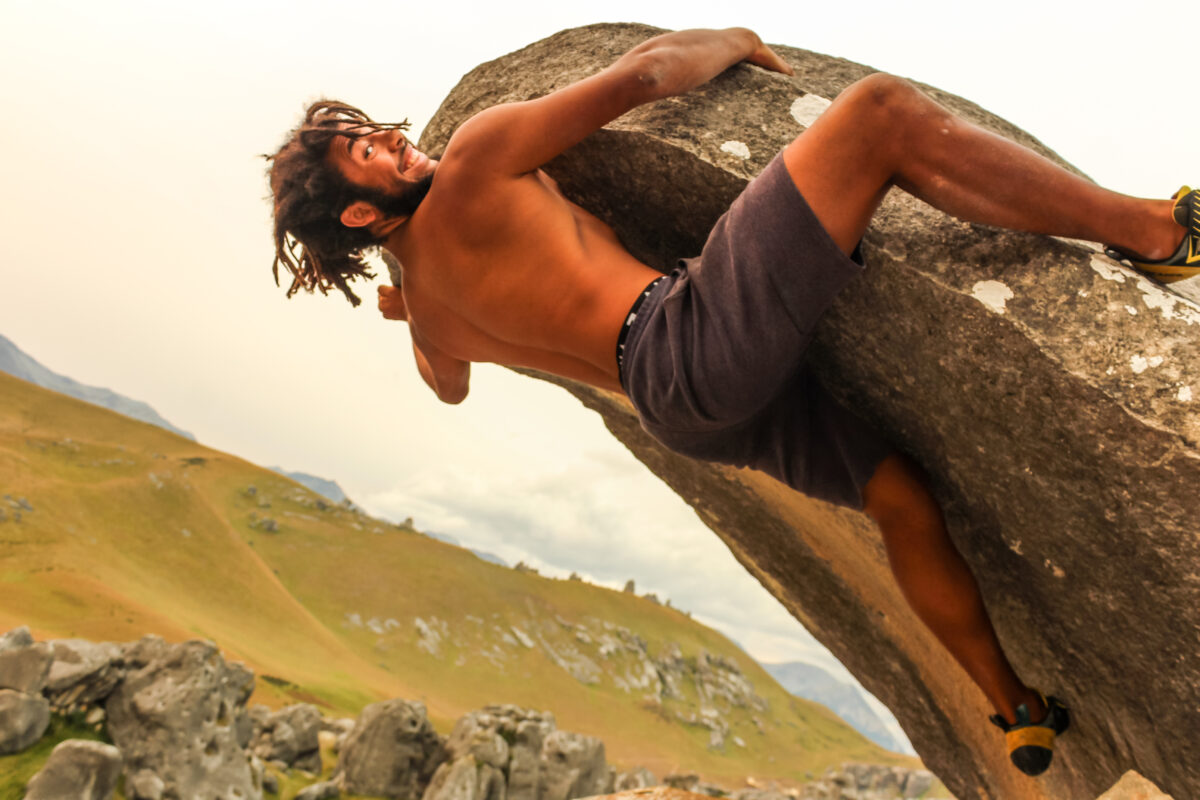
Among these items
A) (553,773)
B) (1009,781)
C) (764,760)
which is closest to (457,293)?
(1009,781)

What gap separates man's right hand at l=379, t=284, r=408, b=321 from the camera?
3.54 metres

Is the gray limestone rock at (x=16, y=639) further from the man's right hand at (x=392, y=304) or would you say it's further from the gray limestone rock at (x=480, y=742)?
the man's right hand at (x=392, y=304)

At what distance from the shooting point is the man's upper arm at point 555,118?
233cm

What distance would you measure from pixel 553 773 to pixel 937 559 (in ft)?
40.6

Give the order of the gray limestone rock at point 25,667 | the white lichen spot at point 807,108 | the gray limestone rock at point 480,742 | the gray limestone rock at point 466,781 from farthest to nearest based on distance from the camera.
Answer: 1. the gray limestone rock at point 480,742
2. the gray limestone rock at point 466,781
3. the gray limestone rock at point 25,667
4. the white lichen spot at point 807,108

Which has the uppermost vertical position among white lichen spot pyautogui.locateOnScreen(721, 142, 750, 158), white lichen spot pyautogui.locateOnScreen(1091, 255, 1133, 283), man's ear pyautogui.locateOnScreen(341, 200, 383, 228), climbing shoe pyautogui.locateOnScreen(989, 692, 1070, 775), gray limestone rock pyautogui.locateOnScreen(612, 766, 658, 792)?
white lichen spot pyautogui.locateOnScreen(721, 142, 750, 158)

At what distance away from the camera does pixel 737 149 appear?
258 centimetres

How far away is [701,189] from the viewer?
2.68 meters

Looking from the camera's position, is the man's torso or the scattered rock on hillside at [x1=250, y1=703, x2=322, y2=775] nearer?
the man's torso

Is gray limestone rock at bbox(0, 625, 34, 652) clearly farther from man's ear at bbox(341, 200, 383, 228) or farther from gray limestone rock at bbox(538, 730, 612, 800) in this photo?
man's ear at bbox(341, 200, 383, 228)

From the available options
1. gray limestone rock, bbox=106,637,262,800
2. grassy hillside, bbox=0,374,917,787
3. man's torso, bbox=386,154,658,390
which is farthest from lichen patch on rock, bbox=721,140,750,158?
grassy hillside, bbox=0,374,917,787

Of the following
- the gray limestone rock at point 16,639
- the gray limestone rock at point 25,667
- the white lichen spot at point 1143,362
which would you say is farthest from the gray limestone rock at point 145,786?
the white lichen spot at point 1143,362

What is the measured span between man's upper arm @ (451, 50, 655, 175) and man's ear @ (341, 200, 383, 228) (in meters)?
0.51

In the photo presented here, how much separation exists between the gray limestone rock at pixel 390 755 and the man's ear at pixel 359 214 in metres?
12.3
